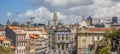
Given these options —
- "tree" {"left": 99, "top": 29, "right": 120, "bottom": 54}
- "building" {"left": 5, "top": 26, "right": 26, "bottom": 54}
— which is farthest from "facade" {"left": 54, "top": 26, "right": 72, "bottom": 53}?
"tree" {"left": 99, "top": 29, "right": 120, "bottom": 54}

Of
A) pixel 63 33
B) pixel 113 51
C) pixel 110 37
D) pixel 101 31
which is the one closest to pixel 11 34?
pixel 101 31

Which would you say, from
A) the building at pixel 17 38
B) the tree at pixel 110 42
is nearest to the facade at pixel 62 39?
the building at pixel 17 38

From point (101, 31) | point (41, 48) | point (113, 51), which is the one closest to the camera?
point (113, 51)

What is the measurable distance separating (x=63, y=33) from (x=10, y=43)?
53824mm

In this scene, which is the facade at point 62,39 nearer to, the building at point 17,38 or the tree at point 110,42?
the building at point 17,38

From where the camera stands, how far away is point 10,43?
8681cm

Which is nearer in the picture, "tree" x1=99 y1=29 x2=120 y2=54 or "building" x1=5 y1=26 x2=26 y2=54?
"tree" x1=99 y1=29 x2=120 y2=54

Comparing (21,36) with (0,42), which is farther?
(21,36)

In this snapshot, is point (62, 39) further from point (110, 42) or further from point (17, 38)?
point (110, 42)

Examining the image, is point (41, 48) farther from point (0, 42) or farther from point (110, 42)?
point (110, 42)

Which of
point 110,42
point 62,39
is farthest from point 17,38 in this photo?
point 62,39

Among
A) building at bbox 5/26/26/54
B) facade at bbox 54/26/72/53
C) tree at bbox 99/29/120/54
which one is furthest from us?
facade at bbox 54/26/72/53

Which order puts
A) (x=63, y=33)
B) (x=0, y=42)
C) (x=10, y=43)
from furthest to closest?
(x=63, y=33) < (x=10, y=43) < (x=0, y=42)

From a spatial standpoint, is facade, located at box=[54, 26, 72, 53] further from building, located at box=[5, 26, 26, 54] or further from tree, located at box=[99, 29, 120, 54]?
tree, located at box=[99, 29, 120, 54]
